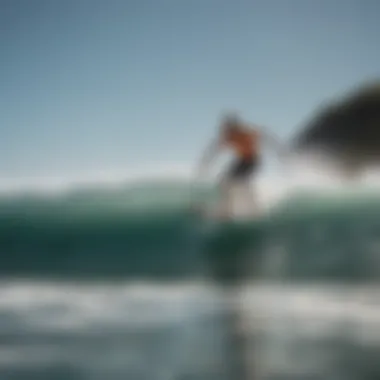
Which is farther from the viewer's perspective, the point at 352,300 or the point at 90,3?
the point at 90,3

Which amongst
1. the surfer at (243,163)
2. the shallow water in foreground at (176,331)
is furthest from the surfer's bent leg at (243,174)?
the shallow water in foreground at (176,331)

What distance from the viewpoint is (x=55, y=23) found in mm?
1838

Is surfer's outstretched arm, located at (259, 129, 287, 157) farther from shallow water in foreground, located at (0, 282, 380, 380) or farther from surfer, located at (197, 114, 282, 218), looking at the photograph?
shallow water in foreground, located at (0, 282, 380, 380)

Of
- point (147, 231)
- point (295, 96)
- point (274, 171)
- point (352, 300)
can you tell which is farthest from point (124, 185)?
point (352, 300)

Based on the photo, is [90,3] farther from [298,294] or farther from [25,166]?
[298,294]

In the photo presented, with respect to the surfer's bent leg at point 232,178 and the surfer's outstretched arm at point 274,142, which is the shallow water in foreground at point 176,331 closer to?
the surfer's bent leg at point 232,178

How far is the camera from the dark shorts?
172cm

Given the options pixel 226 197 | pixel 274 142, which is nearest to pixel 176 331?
pixel 226 197

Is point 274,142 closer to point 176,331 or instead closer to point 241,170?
point 241,170

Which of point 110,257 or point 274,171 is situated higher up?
point 274,171

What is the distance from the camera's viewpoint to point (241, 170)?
1.72 metres

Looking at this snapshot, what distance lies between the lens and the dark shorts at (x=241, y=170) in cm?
172

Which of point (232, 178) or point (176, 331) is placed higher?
point (232, 178)

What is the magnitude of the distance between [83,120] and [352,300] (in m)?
0.83
